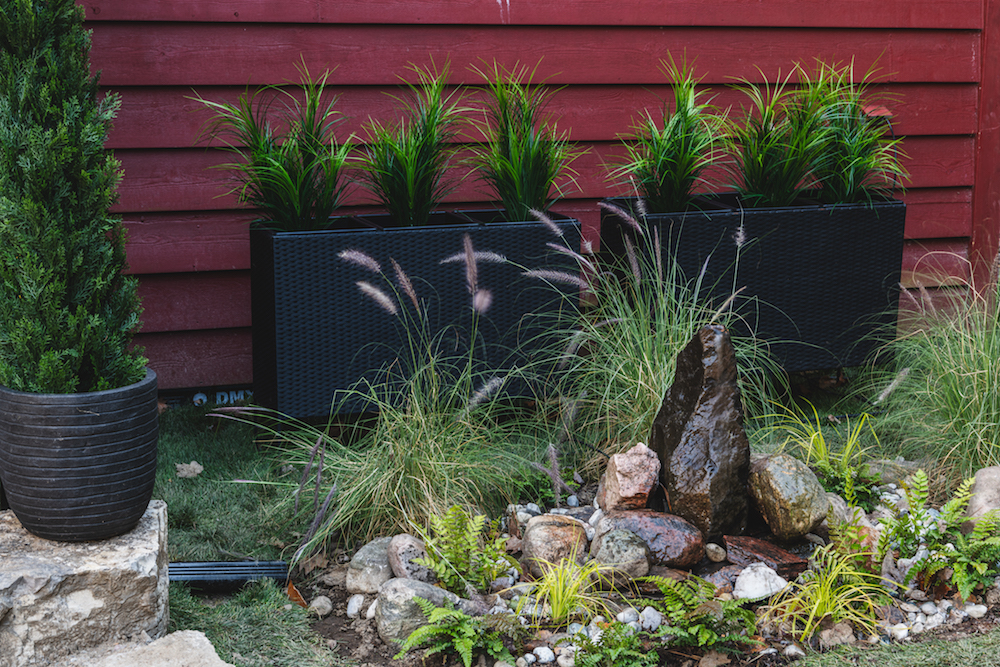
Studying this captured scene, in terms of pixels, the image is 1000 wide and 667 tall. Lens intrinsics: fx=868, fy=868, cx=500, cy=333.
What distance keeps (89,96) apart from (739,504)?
2024 mm

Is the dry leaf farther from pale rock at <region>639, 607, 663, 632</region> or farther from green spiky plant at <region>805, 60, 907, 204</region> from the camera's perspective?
green spiky plant at <region>805, 60, 907, 204</region>

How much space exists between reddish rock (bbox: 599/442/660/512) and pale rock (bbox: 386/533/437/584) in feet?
1.87

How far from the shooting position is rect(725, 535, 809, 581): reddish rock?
2350 millimetres

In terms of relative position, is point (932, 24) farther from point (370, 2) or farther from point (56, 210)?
point (56, 210)

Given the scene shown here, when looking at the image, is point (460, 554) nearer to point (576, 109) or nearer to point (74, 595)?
point (74, 595)

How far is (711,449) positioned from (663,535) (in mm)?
278

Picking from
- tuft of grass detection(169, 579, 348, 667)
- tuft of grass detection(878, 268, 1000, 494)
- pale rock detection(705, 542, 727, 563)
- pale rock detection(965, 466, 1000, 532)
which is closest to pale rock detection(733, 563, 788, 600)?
pale rock detection(705, 542, 727, 563)

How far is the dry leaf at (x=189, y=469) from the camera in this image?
3.07 m

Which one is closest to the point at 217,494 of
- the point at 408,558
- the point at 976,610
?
the point at 408,558

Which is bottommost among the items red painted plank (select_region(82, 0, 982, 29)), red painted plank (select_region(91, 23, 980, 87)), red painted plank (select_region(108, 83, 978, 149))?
red painted plank (select_region(108, 83, 978, 149))

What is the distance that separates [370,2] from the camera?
3.73 meters

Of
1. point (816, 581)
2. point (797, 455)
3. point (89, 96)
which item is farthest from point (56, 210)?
point (797, 455)

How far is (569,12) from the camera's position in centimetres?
397

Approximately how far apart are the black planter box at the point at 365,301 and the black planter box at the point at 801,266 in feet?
1.62
